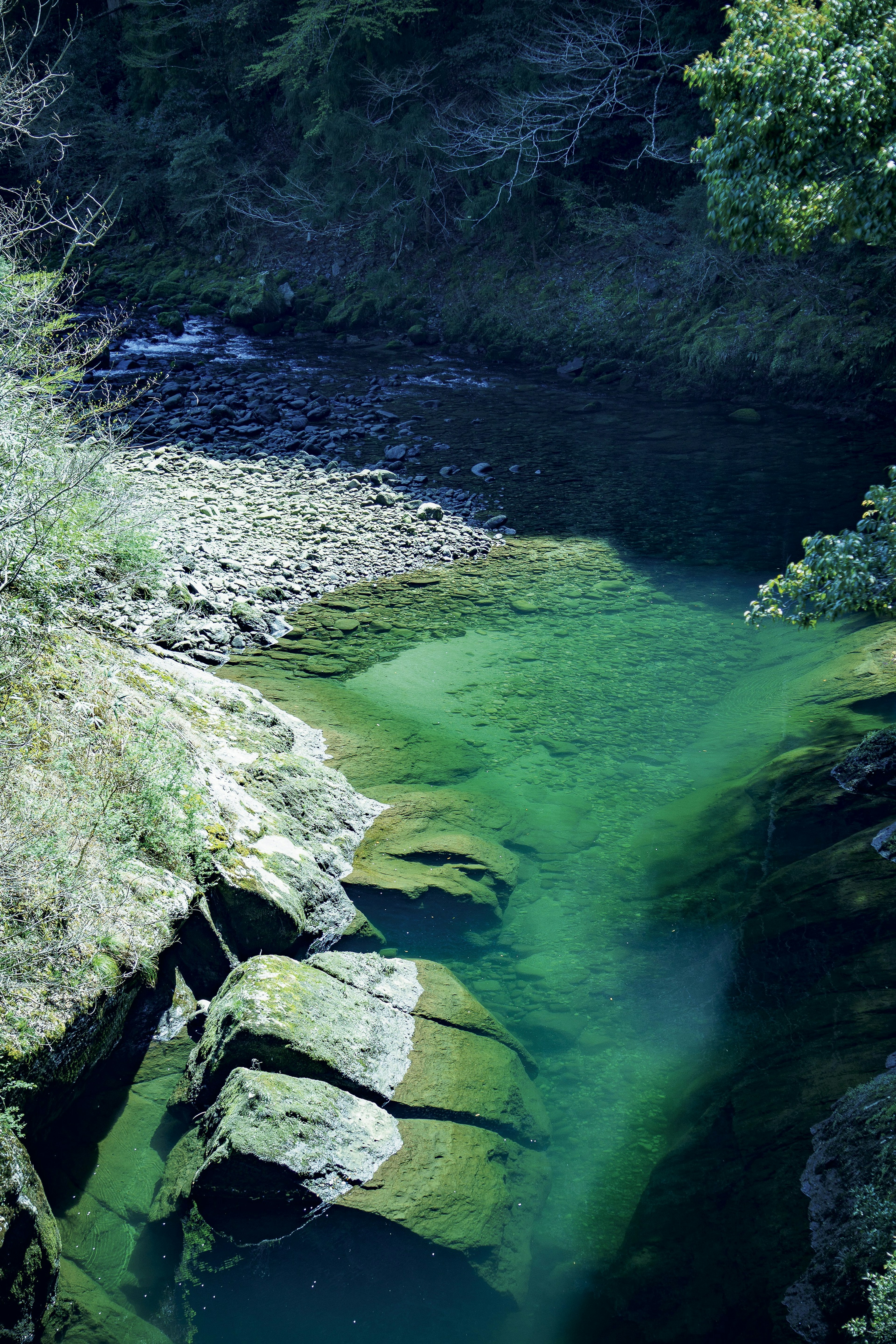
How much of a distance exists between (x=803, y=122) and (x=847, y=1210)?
5660mm

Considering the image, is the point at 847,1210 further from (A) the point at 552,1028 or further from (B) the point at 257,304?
(B) the point at 257,304

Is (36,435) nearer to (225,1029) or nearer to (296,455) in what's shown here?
(225,1029)

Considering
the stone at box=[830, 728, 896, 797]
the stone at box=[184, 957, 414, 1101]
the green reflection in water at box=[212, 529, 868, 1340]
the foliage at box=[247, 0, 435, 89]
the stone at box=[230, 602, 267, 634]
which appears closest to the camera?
the stone at box=[184, 957, 414, 1101]

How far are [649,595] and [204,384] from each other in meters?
12.4

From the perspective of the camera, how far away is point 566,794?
23.1ft

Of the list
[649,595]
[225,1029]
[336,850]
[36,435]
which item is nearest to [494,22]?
[649,595]

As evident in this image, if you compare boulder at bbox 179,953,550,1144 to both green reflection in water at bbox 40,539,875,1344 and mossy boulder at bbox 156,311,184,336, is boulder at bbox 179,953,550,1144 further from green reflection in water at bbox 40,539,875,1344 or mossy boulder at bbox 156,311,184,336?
mossy boulder at bbox 156,311,184,336

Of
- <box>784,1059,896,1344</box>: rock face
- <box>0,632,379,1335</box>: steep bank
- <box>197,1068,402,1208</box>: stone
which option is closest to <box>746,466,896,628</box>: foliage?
<box>784,1059,896,1344</box>: rock face

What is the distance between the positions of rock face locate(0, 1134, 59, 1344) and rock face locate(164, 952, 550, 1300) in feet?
1.79

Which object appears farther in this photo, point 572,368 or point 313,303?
point 313,303

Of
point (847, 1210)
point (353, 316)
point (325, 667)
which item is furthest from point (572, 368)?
point (847, 1210)

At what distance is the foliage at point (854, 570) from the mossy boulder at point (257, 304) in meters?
21.8

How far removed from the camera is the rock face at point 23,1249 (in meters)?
3.36

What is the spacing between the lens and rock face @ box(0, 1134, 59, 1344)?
3355 millimetres
